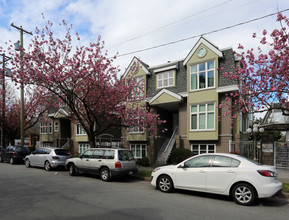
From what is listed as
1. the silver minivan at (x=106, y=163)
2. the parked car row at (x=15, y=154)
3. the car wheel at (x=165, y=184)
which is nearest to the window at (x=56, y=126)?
the parked car row at (x=15, y=154)

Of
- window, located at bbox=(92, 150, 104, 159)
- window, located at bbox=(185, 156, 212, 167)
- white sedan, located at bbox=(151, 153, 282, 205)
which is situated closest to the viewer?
white sedan, located at bbox=(151, 153, 282, 205)

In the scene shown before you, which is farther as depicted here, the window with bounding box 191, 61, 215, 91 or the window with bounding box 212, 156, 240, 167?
the window with bounding box 191, 61, 215, 91

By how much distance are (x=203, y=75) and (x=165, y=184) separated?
1041 cm

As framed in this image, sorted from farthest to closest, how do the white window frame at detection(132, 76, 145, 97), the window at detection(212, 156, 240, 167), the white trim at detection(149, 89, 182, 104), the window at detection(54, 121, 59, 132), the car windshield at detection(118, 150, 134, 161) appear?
the window at detection(54, 121, 59, 132), the white trim at detection(149, 89, 182, 104), the white window frame at detection(132, 76, 145, 97), the car windshield at detection(118, 150, 134, 161), the window at detection(212, 156, 240, 167)

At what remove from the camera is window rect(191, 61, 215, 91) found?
1584cm

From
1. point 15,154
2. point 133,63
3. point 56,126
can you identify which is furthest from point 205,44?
point 56,126

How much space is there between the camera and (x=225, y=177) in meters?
6.82

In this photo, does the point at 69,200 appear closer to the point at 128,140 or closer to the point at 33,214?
the point at 33,214

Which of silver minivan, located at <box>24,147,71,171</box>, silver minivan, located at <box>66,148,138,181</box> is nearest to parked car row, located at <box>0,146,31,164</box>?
silver minivan, located at <box>24,147,71,171</box>

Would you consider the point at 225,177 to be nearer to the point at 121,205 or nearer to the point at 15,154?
the point at 121,205

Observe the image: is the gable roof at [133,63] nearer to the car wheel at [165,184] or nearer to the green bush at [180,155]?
the green bush at [180,155]

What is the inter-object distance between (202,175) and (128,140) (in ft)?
41.5

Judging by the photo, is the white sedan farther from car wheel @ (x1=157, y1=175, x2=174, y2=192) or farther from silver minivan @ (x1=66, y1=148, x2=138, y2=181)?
silver minivan @ (x1=66, y1=148, x2=138, y2=181)

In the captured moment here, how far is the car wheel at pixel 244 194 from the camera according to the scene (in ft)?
20.9
